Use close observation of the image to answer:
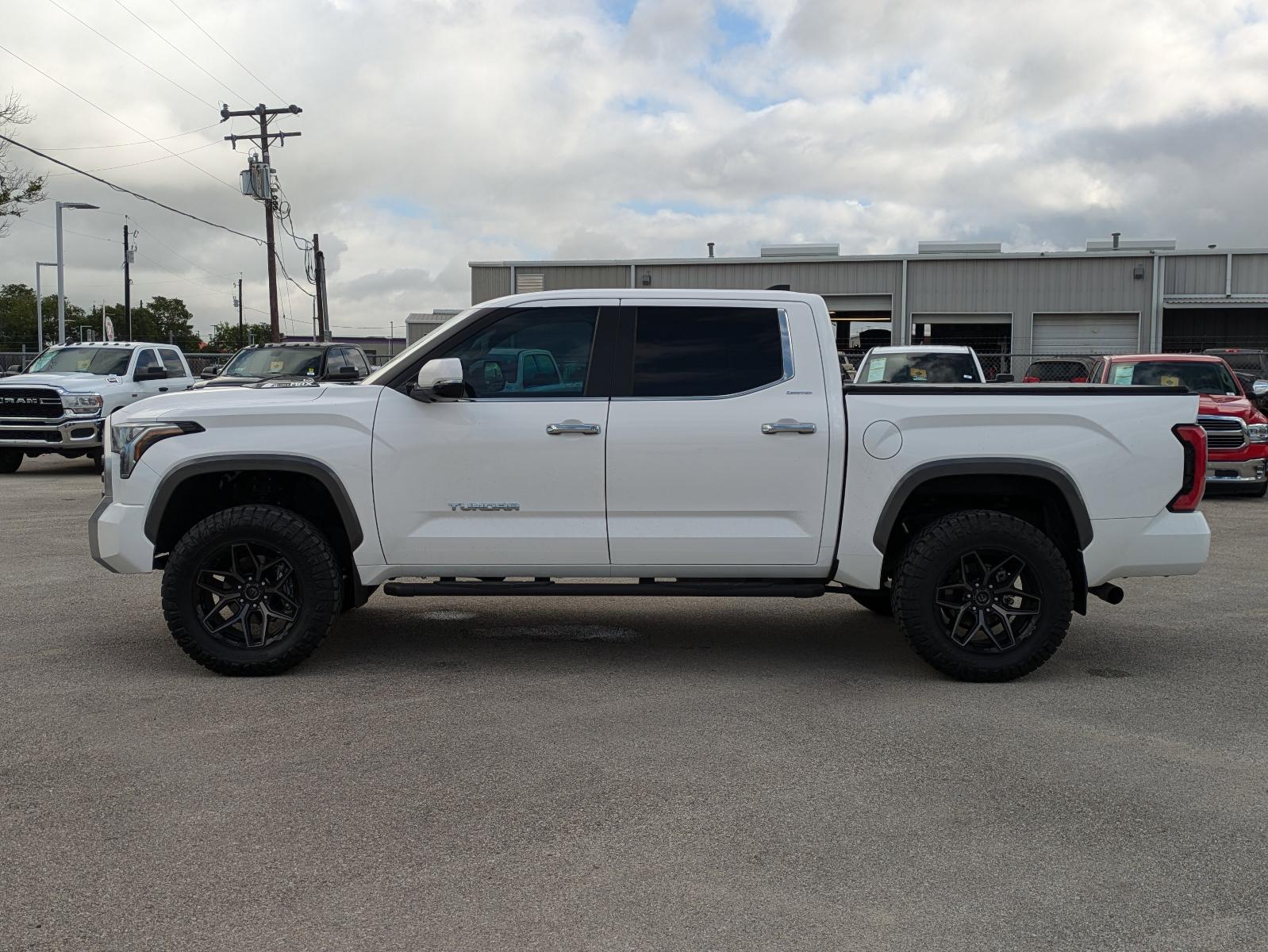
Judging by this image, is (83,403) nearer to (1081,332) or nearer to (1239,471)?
(1239,471)

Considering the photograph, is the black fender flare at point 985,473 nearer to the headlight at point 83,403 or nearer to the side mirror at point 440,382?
the side mirror at point 440,382

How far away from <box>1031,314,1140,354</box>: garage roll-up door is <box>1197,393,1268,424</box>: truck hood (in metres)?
22.5

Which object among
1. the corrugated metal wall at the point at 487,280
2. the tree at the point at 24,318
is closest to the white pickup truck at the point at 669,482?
the corrugated metal wall at the point at 487,280

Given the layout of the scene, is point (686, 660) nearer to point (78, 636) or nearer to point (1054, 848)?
point (1054, 848)

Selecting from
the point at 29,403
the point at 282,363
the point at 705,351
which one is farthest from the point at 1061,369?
the point at 705,351

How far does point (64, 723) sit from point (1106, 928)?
427 cm

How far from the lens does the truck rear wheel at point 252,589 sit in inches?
234

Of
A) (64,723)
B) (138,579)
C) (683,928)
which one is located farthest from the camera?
(138,579)

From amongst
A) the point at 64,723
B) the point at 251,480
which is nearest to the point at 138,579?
the point at 251,480

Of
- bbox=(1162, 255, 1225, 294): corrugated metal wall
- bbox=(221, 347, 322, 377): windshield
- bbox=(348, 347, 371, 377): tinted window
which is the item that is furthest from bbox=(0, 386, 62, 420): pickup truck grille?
bbox=(1162, 255, 1225, 294): corrugated metal wall

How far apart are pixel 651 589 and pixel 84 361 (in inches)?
615

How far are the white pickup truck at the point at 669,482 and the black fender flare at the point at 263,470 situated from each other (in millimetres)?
13

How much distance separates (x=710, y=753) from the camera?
4.88 meters

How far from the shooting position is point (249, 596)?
607 cm
